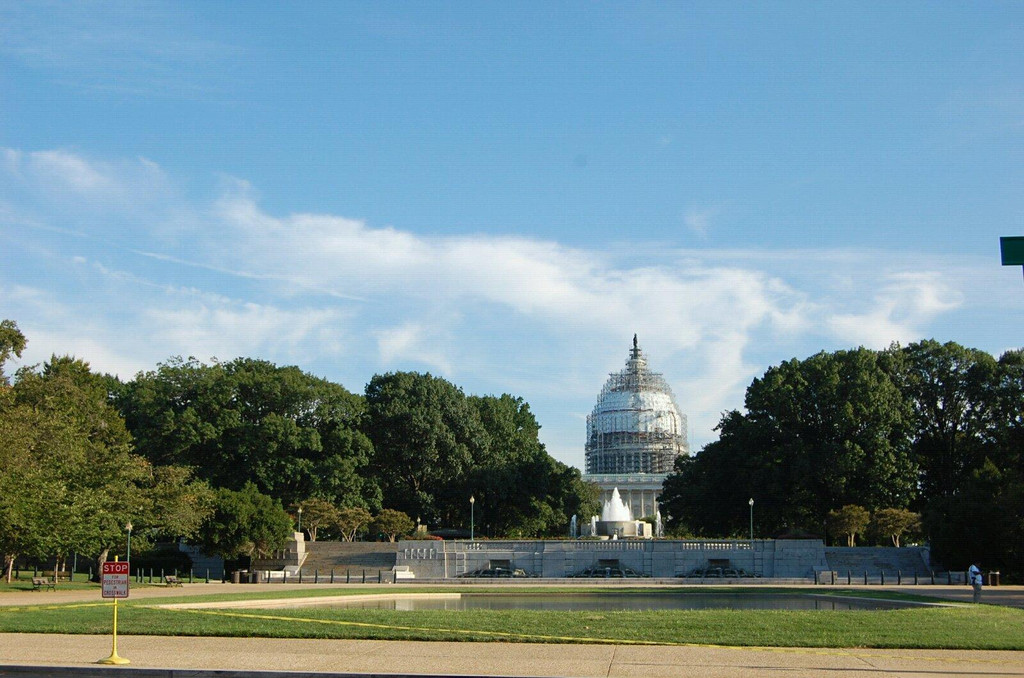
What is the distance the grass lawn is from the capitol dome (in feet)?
475

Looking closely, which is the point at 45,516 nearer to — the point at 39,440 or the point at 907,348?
the point at 39,440

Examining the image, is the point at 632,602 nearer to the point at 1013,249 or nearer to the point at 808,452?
the point at 1013,249

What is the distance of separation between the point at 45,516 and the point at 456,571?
26.6 metres

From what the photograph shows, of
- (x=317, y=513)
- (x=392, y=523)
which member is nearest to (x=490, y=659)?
(x=317, y=513)

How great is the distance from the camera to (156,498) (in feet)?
180

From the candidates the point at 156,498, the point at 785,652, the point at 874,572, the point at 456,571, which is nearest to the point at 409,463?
the point at 456,571

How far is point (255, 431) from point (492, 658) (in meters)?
60.0

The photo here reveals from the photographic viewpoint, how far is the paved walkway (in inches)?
656

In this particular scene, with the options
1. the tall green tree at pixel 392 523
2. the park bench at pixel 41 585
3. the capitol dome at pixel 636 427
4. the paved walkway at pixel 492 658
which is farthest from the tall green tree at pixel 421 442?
the capitol dome at pixel 636 427

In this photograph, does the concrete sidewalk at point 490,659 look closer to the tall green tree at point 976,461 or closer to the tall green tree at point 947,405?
the tall green tree at point 976,461

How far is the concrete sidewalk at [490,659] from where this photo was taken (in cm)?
1659

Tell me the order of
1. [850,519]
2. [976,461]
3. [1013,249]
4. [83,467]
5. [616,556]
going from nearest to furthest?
[1013,249] < [83,467] < [616,556] < [850,519] < [976,461]

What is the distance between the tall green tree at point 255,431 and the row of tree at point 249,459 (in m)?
0.10

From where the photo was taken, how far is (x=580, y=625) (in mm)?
23438
